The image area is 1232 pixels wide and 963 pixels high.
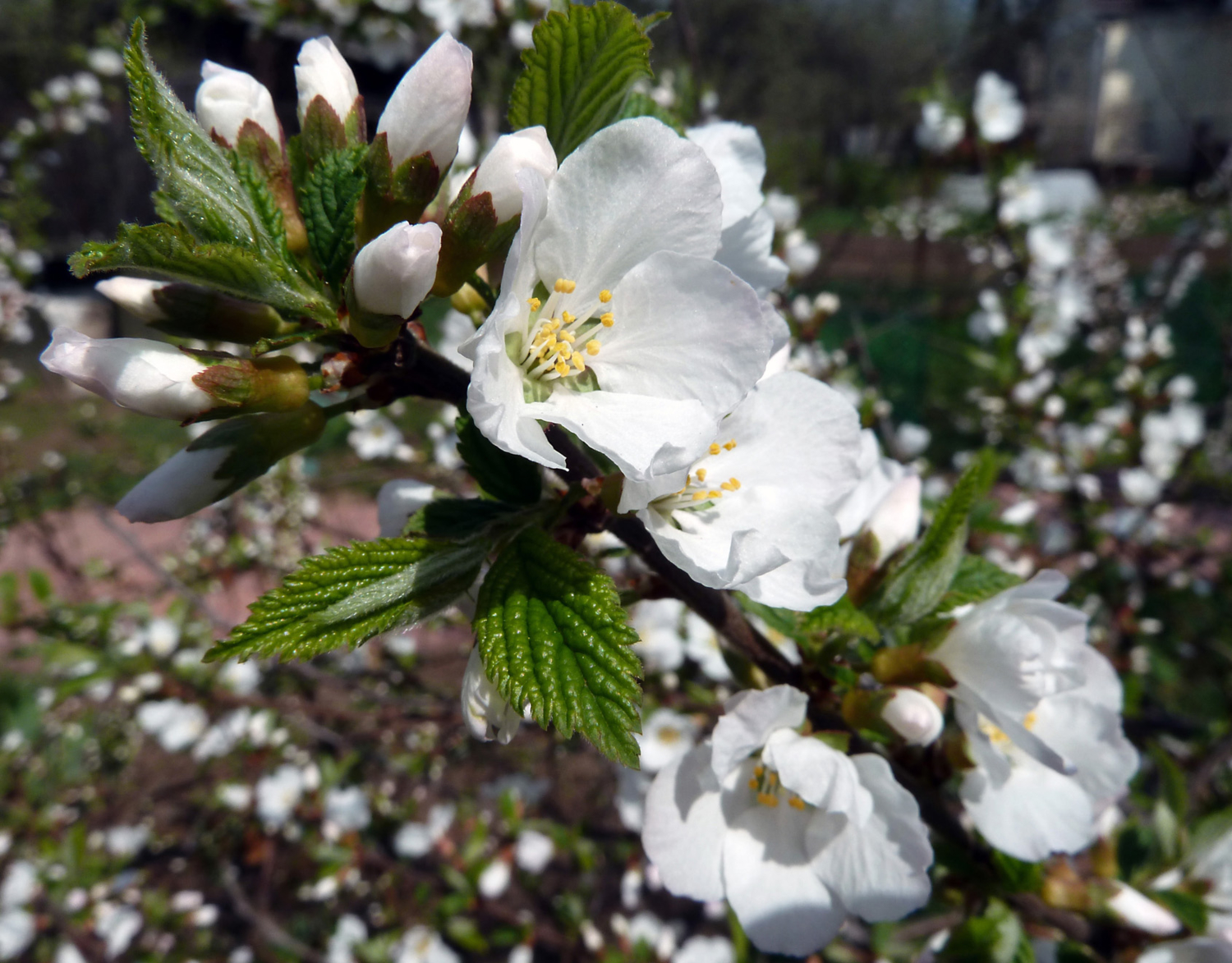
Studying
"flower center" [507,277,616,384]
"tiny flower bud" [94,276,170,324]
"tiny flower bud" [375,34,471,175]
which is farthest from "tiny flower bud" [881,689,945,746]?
"tiny flower bud" [94,276,170,324]

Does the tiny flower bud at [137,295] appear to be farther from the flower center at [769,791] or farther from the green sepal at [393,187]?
the flower center at [769,791]

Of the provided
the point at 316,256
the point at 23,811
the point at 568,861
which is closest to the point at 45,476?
the point at 23,811

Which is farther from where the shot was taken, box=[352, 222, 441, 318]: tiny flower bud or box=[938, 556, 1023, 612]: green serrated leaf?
box=[938, 556, 1023, 612]: green serrated leaf

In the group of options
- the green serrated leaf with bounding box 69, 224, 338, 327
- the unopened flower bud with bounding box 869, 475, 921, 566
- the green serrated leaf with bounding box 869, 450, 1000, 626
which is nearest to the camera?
the green serrated leaf with bounding box 69, 224, 338, 327

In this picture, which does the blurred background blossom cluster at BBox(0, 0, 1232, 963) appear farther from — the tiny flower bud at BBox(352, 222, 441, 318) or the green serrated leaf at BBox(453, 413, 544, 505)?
the tiny flower bud at BBox(352, 222, 441, 318)

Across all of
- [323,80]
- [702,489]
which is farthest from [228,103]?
[702,489]

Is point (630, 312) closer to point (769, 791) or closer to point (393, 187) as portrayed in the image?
point (393, 187)
